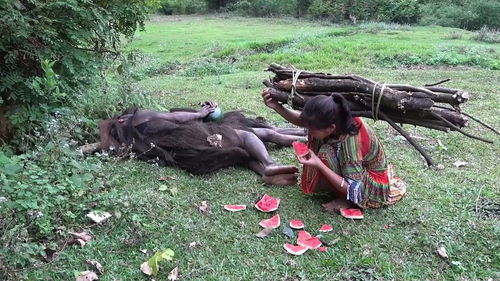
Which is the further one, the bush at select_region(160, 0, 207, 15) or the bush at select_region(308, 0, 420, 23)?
the bush at select_region(160, 0, 207, 15)

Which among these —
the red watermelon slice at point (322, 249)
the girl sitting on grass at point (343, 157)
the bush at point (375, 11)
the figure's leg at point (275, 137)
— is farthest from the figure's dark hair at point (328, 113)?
the bush at point (375, 11)

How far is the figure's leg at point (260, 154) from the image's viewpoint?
451 centimetres

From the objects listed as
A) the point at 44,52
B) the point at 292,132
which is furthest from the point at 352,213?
the point at 44,52

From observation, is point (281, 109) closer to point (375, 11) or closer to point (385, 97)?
point (385, 97)

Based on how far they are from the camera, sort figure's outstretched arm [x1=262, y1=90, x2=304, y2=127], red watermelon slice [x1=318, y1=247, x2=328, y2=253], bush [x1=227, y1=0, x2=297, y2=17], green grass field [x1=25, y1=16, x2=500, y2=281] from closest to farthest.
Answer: green grass field [x1=25, y1=16, x2=500, y2=281] → red watermelon slice [x1=318, y1=247, x2=328, y2=253] → figure's outstretched arm [x1=262, y1=90, x2=304, y2=127] → bush [x1=227, y1=0, x2=297, y2=17]

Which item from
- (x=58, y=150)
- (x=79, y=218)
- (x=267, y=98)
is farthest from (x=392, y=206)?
(x=58, y=150)

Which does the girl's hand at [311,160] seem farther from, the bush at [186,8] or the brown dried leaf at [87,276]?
the bush at [186,8]

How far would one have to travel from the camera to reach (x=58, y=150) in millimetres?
3873

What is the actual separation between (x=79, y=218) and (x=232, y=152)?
5.88 feet

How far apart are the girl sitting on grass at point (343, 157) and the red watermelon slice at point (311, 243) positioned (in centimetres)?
53

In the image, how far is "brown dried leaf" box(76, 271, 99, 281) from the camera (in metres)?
3.02

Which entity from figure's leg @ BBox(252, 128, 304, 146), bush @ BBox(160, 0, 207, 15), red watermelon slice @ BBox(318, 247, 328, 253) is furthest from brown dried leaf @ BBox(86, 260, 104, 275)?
bush @ BBox(160, 0, 207, 15)

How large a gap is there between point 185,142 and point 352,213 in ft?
6.20

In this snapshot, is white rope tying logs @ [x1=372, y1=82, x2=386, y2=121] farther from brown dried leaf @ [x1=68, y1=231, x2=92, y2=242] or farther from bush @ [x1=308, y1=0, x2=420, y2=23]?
bush @ [x1=308, y1=0, x2=420, y2=23]
